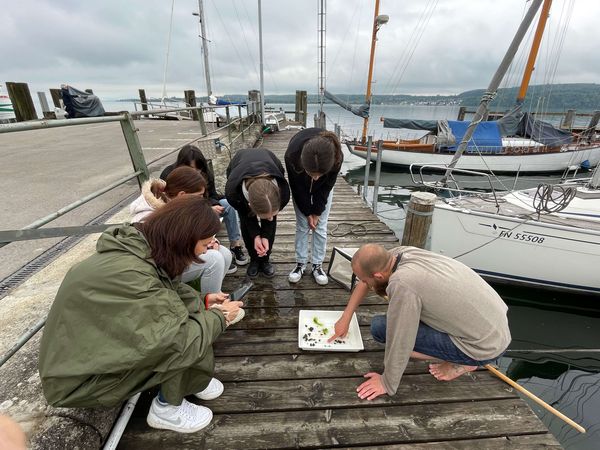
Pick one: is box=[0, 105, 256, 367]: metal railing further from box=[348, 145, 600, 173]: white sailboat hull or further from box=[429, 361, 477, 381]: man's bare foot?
box=[348, 145, 600, 173]: white sailboat hull

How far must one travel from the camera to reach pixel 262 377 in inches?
72.4

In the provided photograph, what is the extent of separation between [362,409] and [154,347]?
3.95ft

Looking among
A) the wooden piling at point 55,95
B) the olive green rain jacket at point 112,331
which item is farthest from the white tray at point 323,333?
the wooden piling at point 55,95

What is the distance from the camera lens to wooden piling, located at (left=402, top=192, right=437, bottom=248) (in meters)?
3.16

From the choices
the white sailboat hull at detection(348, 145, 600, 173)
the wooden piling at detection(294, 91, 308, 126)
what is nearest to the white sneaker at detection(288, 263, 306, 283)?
the white sailboat hull at detection(348, 145, 600, 173)

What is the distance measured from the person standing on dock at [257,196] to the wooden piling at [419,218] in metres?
1.55

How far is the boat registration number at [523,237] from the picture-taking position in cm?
389

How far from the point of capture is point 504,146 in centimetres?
1311

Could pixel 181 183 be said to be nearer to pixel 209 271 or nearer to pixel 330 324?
pixel 209 271

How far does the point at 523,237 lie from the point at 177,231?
14.7ft

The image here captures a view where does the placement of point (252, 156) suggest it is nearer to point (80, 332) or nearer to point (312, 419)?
point (80, 332)

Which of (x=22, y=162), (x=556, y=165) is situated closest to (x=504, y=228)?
(x=22, y=162)

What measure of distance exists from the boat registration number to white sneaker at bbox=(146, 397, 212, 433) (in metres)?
4.27

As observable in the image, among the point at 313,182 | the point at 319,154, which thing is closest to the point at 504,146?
the point at 313,182
